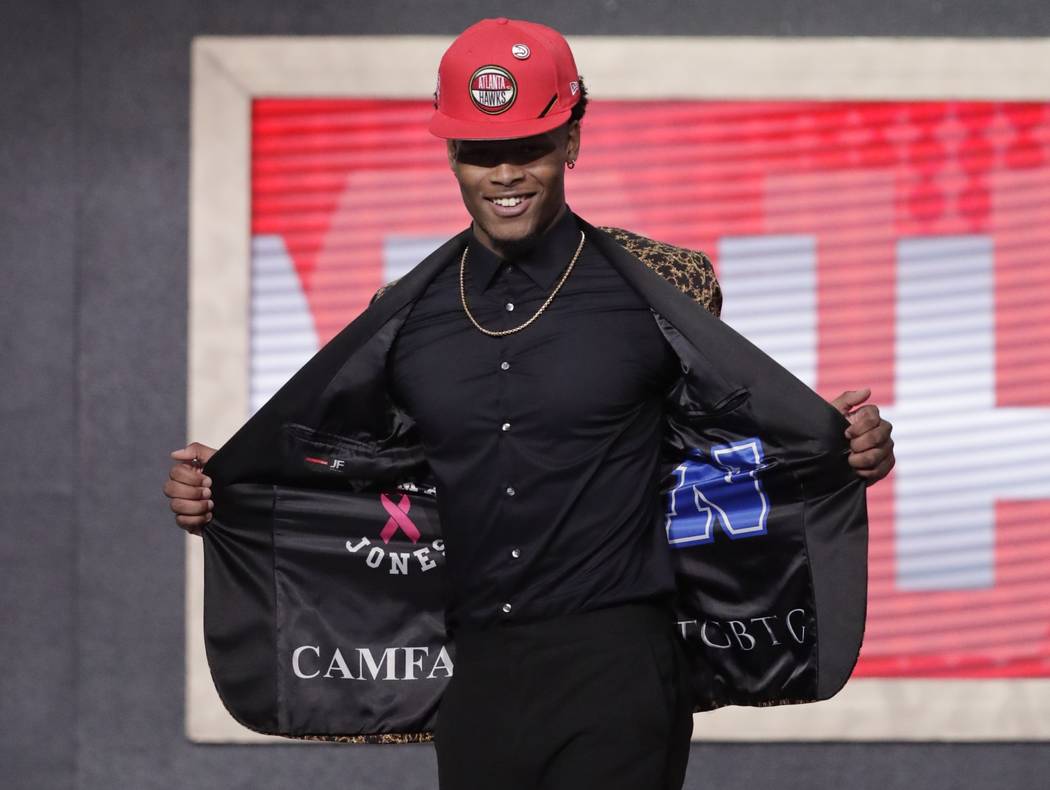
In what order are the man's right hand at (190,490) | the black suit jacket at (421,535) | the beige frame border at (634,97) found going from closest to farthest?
the black suit jacket at (421,535) → the man's right hand at (190,490) → the beige frame border at (634,97)

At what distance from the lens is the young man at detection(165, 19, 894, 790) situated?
6.41ft

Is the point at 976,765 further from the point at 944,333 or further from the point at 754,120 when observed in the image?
the point at 754,120

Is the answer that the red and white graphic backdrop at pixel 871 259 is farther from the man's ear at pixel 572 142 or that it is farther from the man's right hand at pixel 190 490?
the man's ear at pixel 572 142

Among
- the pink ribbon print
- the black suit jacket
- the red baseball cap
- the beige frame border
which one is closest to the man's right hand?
the black suit jacket

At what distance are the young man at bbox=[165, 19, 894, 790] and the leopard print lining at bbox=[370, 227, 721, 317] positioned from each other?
70 mm

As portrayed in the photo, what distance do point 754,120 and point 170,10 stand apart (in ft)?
5.16

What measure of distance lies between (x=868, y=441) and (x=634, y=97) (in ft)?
6.31

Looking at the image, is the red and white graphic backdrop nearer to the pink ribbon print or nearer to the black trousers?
the pink ribbon print

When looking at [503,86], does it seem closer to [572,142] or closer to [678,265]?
[572,142]

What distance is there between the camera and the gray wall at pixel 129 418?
3.84 meters

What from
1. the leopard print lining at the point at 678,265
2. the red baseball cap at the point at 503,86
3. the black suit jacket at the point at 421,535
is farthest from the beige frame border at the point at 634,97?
the red baseball cap at the point at 503,86

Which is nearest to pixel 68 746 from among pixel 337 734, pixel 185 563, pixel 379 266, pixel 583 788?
pixel 185 563

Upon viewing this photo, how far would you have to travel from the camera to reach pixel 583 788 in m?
1.92

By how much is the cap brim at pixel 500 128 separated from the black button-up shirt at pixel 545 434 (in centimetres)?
Result: 18
